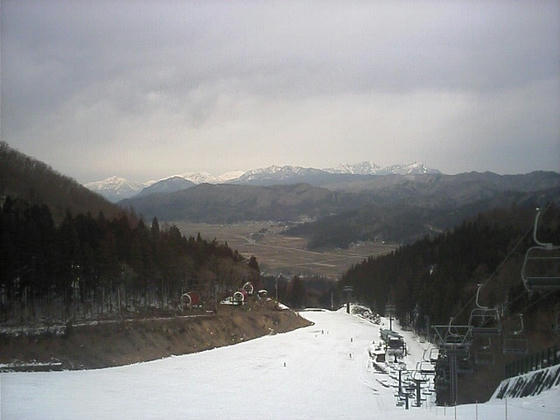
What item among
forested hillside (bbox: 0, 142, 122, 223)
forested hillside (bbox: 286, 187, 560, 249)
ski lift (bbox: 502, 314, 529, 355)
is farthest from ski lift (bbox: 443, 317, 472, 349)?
forested hillside (bbox: 286, 187, 560, 249)

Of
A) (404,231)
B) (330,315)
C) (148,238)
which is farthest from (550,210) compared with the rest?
(404,231)

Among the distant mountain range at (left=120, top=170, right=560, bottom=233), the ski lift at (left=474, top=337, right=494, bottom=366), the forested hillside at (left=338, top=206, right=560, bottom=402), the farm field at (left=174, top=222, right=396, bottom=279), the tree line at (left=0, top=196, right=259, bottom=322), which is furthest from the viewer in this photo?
the farm field at (left=174, top=222, right=396, bottom=279)

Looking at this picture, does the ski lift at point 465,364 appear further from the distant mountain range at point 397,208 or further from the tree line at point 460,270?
the distant mountain range at point 397,208

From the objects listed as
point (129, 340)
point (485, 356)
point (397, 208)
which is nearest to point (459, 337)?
point (485, 356)

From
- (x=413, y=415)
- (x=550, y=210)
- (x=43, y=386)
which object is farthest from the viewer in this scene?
(x=550, y=210)

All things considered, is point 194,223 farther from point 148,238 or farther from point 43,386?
point 43,386

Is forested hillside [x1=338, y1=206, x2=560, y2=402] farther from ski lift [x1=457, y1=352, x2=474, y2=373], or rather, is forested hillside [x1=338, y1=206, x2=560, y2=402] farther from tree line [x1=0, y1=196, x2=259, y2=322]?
tree line [x1=0, y1=196, x2=259, y2=322]
